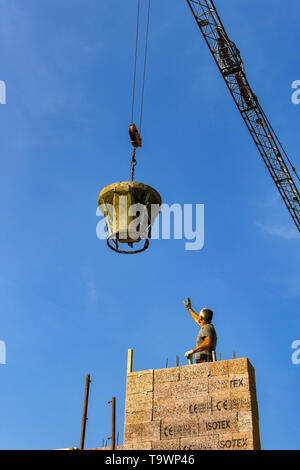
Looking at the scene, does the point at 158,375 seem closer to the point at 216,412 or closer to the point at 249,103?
the point at 216,412

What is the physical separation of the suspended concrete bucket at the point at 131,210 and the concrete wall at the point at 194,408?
204 inches

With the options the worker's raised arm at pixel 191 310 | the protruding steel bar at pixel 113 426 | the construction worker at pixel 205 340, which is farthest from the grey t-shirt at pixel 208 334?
the protruding steel bar at pixel 113 426

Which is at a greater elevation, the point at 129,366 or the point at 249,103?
the point at 249,103

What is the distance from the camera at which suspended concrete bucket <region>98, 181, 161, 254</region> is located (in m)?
12.4

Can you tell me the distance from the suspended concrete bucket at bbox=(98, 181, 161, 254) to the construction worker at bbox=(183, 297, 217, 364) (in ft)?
18.1

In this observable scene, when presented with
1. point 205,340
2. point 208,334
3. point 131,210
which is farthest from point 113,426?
point 131,210

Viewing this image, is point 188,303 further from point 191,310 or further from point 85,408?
point 85,408

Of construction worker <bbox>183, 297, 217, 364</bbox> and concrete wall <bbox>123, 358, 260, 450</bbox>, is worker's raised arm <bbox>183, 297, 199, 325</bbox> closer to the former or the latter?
→ construction worker <bbox>183, 297, 217, 364</bbox>

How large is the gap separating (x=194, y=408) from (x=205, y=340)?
2119 millimetres

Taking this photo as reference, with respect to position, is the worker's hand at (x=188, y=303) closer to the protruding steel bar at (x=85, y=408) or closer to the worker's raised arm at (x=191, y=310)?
the worker's raised arm at (x=191, y=310)

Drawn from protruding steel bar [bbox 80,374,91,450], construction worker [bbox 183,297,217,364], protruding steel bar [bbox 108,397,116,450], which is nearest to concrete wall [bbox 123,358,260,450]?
construction worker [bbox 183,297,217,364]
